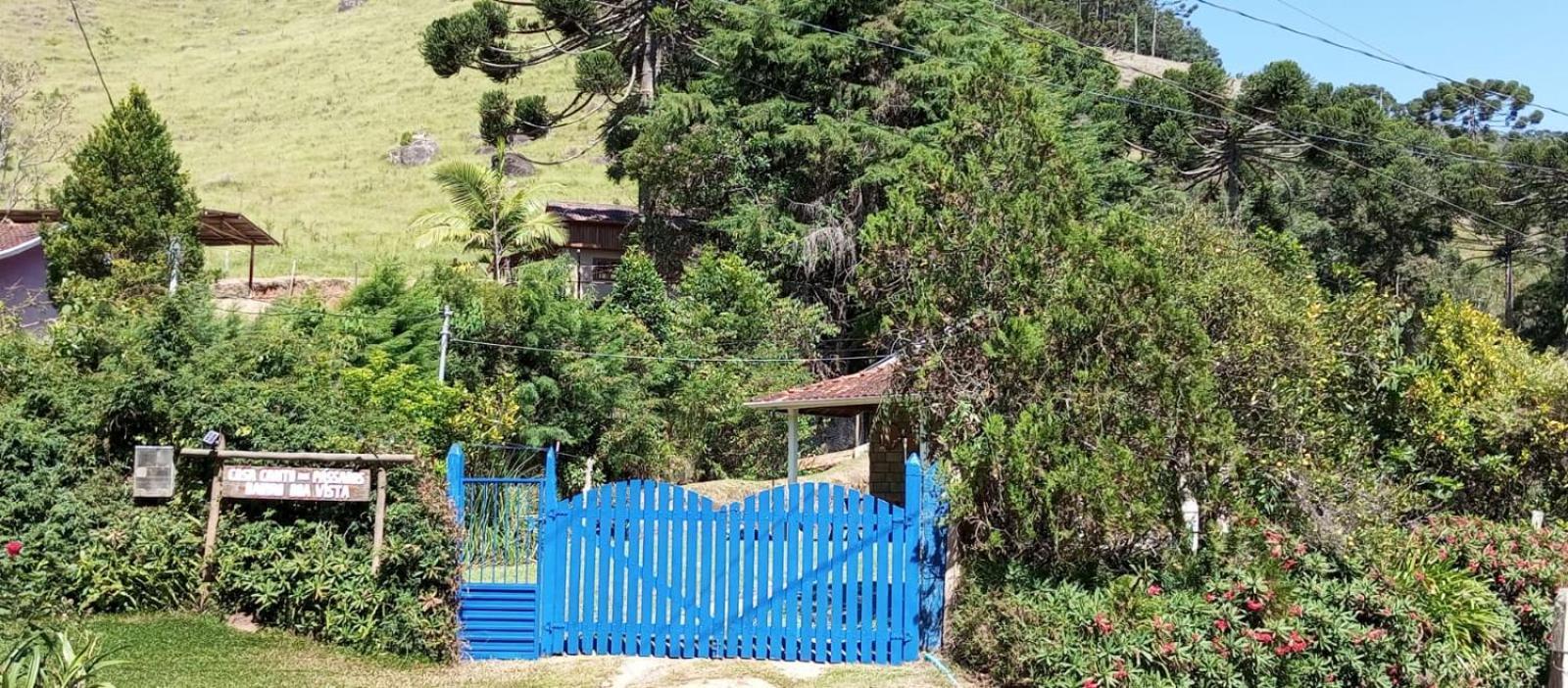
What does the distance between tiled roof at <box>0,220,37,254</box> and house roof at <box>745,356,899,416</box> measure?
15533mm

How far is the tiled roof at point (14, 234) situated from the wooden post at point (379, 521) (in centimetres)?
1721

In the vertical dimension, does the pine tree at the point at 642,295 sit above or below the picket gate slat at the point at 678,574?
above

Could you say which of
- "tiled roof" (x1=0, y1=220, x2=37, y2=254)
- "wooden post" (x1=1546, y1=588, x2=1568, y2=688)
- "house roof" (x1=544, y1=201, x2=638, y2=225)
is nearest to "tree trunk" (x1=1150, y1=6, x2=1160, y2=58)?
"house roof" (x1=544, y1=201, x2=638, y2=225)

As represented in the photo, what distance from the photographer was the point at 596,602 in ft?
30.6

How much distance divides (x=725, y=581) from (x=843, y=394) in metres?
6.02

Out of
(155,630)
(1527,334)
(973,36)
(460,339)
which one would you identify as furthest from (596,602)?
(1527,334)

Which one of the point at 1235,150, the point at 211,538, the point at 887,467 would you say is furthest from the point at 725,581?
the point at 1235,150

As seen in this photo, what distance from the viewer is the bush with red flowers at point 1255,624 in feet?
26.3

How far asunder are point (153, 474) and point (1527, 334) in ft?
141

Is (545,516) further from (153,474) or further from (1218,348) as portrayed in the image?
(1218,348)

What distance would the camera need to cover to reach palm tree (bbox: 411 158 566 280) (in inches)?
1022

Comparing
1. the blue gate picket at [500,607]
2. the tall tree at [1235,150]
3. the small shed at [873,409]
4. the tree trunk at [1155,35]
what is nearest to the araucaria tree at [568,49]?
the small shed at [873,409]

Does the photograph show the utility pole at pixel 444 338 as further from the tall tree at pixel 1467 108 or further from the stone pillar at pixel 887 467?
the tall tree at pixel 1467 108

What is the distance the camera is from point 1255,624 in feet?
27.3
